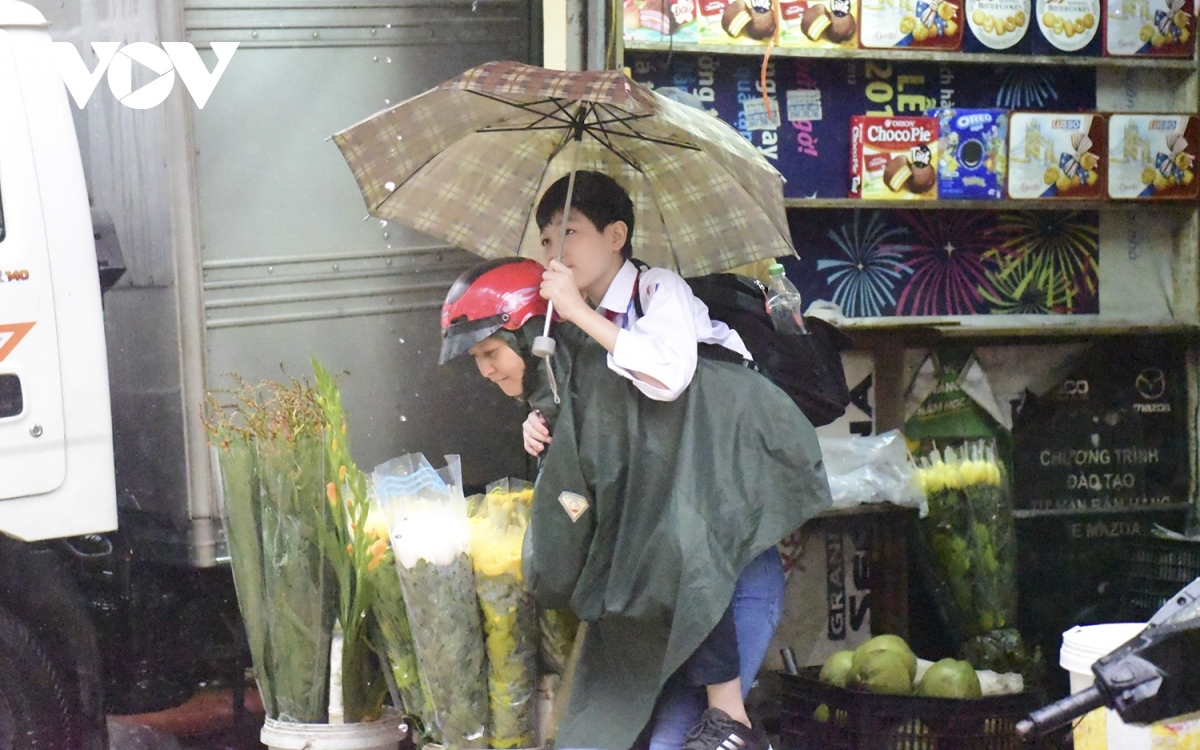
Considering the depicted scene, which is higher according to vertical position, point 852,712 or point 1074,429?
point 1074,429

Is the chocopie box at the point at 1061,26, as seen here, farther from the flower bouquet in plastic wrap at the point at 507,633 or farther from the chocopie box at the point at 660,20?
the flower bouquet in plastic wrap at the point at 507,633

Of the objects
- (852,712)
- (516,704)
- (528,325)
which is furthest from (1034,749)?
(528,325)

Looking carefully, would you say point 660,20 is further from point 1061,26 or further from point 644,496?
point 644,496

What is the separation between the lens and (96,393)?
3.55 meters

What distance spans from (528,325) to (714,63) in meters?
2.01

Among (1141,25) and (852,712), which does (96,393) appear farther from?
(1141,25)

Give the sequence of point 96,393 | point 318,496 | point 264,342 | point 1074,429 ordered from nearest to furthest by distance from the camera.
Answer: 1. point 318,496
2. point 96,393
3. point 264,342
4. point 1074,429

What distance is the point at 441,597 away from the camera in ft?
9.85

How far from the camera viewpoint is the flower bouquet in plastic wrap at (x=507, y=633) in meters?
3.06

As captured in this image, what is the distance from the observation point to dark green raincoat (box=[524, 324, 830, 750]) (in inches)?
112

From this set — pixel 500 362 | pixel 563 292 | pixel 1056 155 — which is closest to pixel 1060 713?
pixel 563 292

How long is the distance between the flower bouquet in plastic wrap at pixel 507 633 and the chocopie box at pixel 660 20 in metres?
1.92

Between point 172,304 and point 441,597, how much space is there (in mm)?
1351

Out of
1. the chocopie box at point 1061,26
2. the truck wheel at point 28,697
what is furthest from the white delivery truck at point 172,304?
the chocopie box at point 1061,26
